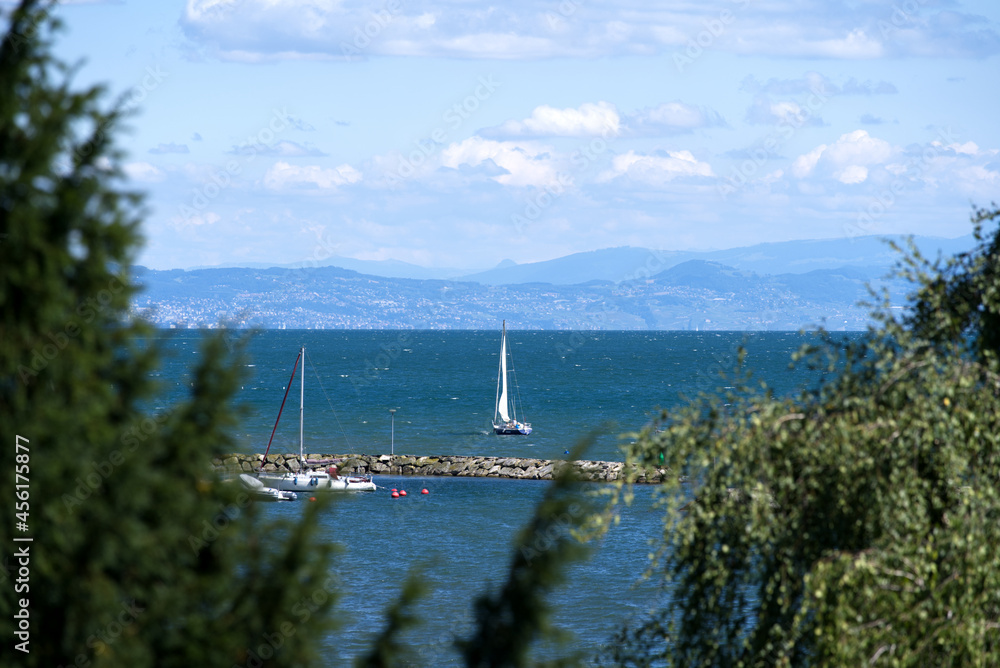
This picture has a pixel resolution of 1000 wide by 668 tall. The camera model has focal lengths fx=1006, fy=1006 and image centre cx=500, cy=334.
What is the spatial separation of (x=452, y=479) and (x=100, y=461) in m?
60.6

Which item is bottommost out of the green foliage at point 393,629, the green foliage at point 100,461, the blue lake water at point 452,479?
the blue lake water at point 452,479

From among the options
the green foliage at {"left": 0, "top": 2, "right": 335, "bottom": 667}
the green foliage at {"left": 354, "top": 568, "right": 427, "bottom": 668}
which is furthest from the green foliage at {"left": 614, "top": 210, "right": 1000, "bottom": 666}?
the green foliage at {"left": 0, "top": 2, "right": 335, "bottom": 667}

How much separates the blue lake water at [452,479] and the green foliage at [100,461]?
327 mm

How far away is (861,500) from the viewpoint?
9.63 m

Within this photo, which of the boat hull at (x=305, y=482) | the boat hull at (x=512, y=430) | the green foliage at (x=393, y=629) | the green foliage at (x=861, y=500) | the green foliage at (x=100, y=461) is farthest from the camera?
the boat hull at (x=512, y=430)

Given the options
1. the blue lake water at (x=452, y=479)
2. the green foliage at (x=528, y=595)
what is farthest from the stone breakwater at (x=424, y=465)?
the green foliage at (x=528, y=595)

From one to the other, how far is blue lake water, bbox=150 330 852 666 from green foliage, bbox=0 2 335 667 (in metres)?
0.33

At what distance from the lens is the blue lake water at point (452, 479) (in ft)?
111

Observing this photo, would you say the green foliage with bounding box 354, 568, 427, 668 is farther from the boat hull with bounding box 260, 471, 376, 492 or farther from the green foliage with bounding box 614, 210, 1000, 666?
the boat hull with bounding box 260, 471, 376, 492

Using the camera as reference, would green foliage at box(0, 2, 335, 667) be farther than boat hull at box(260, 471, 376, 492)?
No

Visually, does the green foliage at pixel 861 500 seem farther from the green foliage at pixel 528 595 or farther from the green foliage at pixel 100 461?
the green foliage at pixel 100 461

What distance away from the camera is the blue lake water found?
1335 inches

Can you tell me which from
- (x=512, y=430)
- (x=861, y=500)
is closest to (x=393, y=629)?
(x=861, y=500)

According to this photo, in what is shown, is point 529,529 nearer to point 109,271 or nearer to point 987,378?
point 109,271
